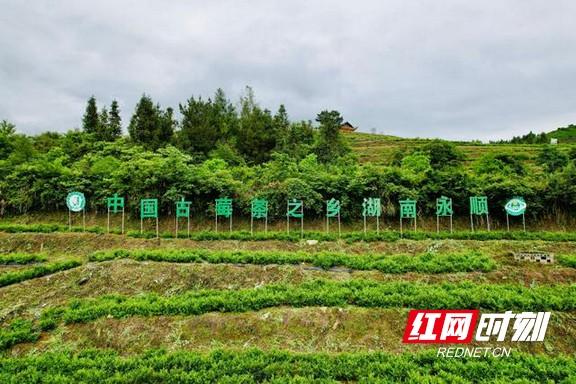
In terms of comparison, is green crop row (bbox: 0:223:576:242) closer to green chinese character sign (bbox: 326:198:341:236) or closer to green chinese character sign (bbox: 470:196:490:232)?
green chinese character sign (bbox: 326:198:341:236)

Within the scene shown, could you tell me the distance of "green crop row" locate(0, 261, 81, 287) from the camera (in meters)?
11.6

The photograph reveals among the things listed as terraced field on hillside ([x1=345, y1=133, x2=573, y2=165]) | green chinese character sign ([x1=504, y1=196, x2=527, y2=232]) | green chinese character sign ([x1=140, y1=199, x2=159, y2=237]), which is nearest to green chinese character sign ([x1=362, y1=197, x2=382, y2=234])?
green chinese character sign ([x1=504, y1=196, x2=527, y2=232])

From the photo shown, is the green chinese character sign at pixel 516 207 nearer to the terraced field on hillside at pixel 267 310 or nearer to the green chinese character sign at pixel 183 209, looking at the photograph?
the terraced field on hillside at pixel 267 310

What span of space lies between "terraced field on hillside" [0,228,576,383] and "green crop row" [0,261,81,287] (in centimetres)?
4

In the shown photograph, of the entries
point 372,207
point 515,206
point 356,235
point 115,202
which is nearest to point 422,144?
point 515,206

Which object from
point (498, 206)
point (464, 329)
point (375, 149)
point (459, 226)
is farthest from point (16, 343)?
point (375, 149)

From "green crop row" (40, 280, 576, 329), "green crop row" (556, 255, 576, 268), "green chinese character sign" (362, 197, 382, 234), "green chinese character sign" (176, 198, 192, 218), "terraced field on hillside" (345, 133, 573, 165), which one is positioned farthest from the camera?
"terraced field on hillside" (345, 133, 573, 165)

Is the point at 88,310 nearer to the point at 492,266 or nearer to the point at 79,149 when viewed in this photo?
the point at 492,266

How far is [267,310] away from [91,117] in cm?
3834

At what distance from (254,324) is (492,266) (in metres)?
8.77

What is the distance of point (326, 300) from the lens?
31.4 ft

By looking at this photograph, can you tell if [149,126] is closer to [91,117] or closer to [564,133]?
[91,117]

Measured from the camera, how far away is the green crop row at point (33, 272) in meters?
11.6

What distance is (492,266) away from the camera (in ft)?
39.7
